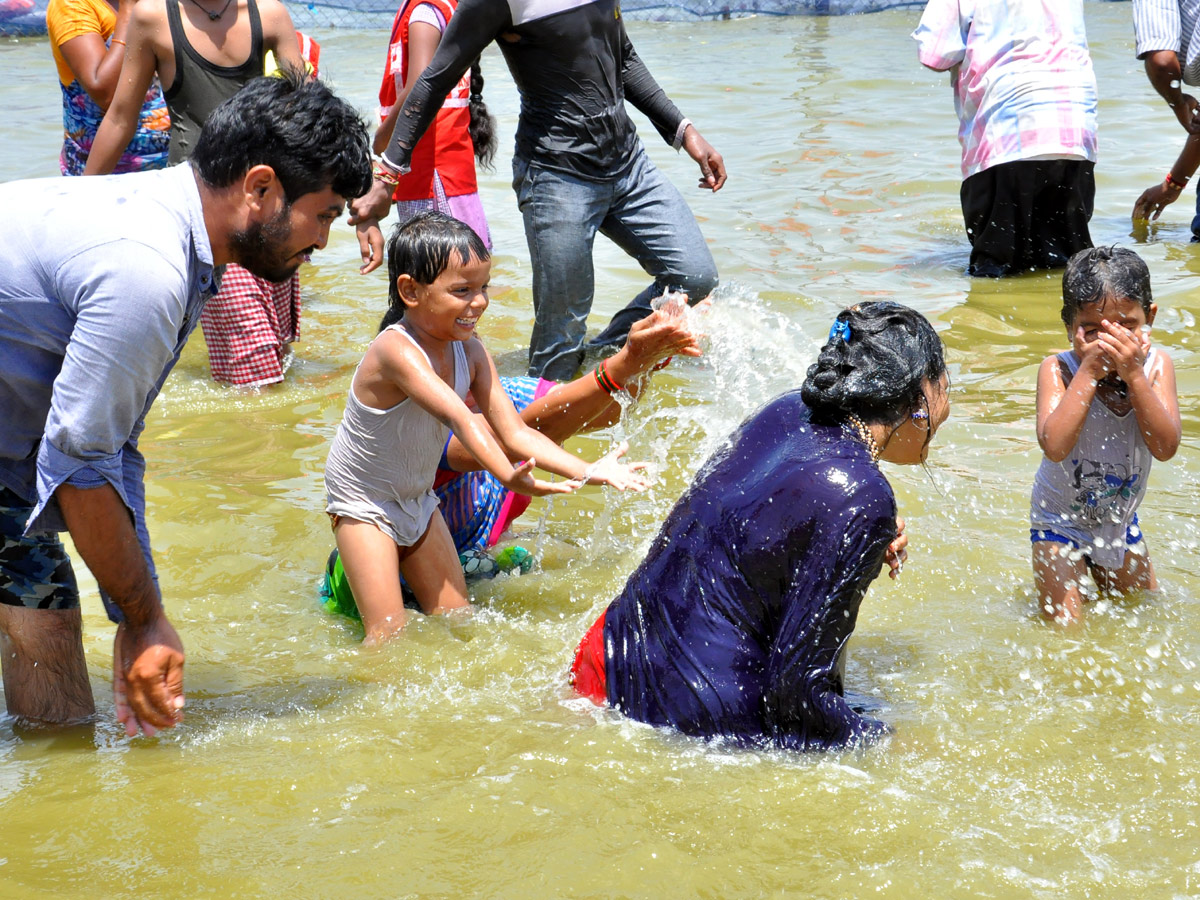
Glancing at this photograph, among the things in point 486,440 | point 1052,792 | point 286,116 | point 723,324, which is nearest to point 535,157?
point 723,324

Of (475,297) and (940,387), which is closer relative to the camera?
(940,387)

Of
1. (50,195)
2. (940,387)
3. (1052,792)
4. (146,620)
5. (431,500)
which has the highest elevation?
(50,195)

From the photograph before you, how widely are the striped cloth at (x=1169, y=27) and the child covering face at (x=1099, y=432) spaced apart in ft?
14.4

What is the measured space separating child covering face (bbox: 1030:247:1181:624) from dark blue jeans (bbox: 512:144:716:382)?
7.09 feet

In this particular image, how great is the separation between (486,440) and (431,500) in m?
0.56

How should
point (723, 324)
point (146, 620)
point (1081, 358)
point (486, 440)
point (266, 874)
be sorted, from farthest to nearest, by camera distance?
point (723, 324), point (1081, 358), point (486, 440), point (146, 620), point (266, 874)

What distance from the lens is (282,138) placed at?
2.66 meters

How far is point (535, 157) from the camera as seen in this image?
557 centimetres

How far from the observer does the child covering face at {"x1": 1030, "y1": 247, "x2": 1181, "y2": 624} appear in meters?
3.79

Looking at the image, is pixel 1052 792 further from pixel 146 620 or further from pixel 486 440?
pixel 146 620

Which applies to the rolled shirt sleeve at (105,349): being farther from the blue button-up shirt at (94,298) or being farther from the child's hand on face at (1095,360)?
the child's hand on face at (1095,360)

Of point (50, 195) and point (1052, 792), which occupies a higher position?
point (50, 195)

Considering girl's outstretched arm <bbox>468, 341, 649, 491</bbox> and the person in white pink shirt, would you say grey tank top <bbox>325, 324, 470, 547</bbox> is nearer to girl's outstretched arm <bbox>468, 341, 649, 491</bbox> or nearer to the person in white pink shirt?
girl's outstretched arm <bbox>468, 341, 649, 491</bbox>

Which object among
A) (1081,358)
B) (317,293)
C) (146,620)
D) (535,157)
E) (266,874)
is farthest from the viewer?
(317,293)
